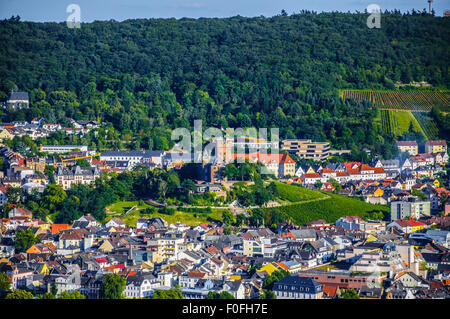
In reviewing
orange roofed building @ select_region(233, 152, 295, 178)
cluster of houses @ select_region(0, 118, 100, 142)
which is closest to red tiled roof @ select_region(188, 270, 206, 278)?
orange roofed building @ select_region(233, 152, 295, 178)

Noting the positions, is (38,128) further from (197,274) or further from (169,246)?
(197,274)

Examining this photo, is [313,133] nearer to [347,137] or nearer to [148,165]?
[347,137]

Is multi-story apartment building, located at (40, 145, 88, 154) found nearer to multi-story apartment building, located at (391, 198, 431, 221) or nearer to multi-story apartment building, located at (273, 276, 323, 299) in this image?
multi-story apartment building, located at (391, 198, 431, 221)

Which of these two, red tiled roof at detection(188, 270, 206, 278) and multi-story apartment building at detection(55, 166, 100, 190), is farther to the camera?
multi-story apartment building at detection(55, 166, 100, 190)

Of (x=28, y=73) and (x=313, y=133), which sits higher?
(x=28, y=73)

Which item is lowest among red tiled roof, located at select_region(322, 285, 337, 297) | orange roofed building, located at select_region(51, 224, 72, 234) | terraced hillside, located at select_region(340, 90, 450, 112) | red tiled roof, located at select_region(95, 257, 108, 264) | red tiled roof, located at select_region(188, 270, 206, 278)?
red tiled roof, located at select_region(322, 285, 337, 297)
